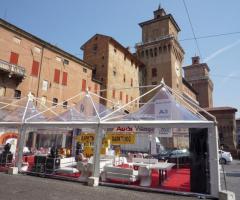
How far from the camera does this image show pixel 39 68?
1153 inches

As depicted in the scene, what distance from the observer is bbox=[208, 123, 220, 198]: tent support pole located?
8.02 m

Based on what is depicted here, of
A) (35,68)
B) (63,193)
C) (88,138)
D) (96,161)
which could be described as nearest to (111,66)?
(35,68)

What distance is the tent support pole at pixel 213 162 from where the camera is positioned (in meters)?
8.02

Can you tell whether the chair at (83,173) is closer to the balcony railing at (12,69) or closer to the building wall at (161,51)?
the balcony railing at (12,69)

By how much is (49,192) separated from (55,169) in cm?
395

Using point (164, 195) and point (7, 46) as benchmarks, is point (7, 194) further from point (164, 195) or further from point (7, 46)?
point (7, 46)

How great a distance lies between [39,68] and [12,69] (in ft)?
14.7

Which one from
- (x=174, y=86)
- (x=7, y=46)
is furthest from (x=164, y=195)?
(x=174, y=86)

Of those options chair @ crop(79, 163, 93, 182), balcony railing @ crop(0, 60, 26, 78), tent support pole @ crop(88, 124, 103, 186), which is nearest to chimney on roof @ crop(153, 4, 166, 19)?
balcony railing @ crop(0, 60, 26, 78)

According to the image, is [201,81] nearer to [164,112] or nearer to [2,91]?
[2,91]

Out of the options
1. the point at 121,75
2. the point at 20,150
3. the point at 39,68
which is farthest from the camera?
the point at 121,75

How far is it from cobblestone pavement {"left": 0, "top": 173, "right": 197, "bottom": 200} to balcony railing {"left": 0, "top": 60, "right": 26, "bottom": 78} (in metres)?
18.0

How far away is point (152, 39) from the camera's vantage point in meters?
52.0

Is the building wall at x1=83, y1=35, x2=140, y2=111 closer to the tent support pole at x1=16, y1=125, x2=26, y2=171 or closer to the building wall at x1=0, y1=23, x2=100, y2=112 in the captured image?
the building wall at x1=0, y1=23, x2=100, y2=112
